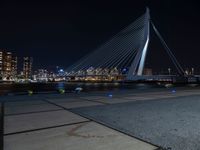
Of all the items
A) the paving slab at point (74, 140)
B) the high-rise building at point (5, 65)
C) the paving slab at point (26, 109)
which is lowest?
the paving slab at point (26, 109)

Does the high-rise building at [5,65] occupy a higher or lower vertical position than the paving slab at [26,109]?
higher

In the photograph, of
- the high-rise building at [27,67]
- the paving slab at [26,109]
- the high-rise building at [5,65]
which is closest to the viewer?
the paving slab at [26,109]

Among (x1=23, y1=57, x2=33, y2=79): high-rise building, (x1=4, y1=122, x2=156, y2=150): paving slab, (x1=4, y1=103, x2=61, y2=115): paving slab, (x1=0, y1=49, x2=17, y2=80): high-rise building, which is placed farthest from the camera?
(x1=23, y1=57, x2=33, y2=79): high-rise building

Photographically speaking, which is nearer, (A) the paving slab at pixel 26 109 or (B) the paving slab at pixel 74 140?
(B) the paving slab at pixel 74 140

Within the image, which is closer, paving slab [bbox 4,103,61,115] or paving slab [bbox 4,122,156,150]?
paving slab [bbox 4,122,156,150]

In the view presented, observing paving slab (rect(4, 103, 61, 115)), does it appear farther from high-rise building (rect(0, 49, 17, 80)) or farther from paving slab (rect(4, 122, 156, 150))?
high-rise building (rect(0, 49, 17, 80))

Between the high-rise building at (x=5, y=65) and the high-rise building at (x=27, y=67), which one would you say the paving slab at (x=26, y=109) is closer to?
the high-rise building at (x=5, y=65)

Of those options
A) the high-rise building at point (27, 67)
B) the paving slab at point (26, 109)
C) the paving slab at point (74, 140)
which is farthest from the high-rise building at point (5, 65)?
the paving slab at point (74, 140)

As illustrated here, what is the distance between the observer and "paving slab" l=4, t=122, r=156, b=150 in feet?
12.0

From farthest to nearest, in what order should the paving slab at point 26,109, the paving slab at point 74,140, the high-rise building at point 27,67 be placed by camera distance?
the high-rise building at point 27,67, the paving slab at point 26,109, the paving slab at point 74,140

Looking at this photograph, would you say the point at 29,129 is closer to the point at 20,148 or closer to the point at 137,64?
the point at 20,148

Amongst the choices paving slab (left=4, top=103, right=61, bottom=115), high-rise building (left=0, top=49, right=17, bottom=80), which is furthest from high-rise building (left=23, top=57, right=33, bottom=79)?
paving slab (left=4, top=103, right=61, bottom=115)

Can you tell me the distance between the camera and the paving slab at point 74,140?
364 centimetres

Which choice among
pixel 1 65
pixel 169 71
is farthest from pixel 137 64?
pixel 1 65
